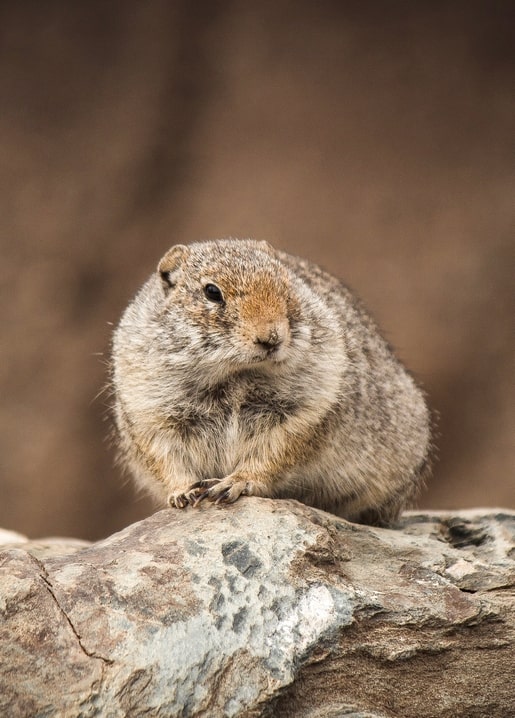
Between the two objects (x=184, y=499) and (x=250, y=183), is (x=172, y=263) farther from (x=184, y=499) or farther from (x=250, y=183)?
(x=250, y=183)

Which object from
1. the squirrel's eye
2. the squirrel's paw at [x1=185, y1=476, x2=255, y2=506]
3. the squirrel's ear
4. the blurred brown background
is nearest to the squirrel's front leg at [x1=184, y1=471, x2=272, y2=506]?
the squirrel's paw at [x1=185, y1=476, x2=255, y2=506]

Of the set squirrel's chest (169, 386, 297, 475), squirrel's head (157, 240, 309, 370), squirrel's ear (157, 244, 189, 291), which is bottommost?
squirrel's chest (169, 386, 297, 475)

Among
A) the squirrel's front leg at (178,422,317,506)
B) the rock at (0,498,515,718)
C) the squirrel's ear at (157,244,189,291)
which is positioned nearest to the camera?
the rock at (0,498,515,718)

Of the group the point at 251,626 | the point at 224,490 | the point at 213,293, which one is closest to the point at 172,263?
the point at 213,293

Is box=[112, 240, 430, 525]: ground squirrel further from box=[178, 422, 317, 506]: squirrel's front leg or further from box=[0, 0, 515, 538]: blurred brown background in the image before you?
box=[0, 0, 515, 538]: blurred brown background

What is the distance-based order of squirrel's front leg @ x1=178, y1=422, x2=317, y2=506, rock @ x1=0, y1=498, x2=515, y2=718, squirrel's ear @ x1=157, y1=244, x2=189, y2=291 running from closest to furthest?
rock @ x1=0, y1=498, x2=515, y2=718 → squirrel's front leg @ x1=178, y1=422, x2=317, y2=506 → squirrel's ear @ x1=157, y1=244, x2=189, y2=291

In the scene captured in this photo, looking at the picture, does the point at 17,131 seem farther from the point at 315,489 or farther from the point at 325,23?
the point at 315,489

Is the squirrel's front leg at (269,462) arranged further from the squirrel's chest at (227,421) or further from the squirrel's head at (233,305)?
the squirrel's head at (233,305)
